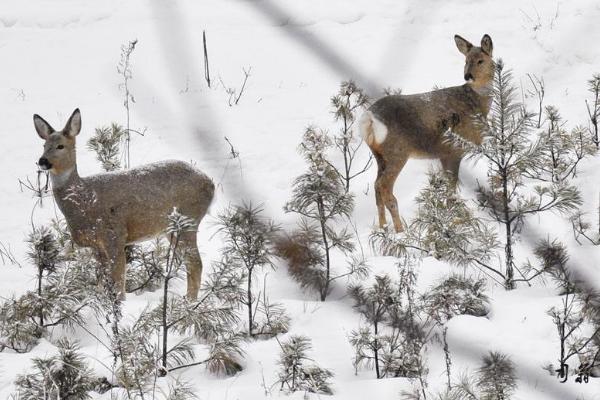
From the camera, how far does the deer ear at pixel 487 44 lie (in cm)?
779

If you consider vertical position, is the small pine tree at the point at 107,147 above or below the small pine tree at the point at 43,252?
above

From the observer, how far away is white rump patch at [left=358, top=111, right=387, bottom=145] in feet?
26.4

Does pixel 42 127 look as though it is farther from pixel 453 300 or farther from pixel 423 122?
pixel 423 122

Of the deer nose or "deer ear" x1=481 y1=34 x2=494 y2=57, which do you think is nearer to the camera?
the deer nose

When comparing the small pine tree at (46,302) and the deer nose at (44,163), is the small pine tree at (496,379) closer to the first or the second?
the small pine tree at (46,302)

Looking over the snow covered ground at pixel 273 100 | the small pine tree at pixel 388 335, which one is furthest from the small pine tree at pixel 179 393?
the small pine tree at pixel 388 335

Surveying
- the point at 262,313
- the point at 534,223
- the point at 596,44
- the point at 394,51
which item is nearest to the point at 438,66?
the point at 596,44

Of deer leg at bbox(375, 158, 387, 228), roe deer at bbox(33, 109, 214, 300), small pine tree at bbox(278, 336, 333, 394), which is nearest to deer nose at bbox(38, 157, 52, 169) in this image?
roe deer at bbox(33, 109, 214, 300)

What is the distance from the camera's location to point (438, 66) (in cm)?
1058

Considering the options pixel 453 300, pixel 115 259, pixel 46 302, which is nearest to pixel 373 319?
pixel 453 300

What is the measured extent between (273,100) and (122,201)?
1.96m

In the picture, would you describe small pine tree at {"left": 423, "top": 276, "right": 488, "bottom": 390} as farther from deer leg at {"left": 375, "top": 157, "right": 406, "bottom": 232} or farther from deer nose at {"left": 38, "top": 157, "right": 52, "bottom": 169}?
deer nose at {"left": 38, "top": 157, "right": 52, "bottom": 169}

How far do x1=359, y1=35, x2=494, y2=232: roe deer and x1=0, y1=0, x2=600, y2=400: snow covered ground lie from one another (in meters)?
0.33

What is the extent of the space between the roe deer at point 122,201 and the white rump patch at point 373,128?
1.87 metres
